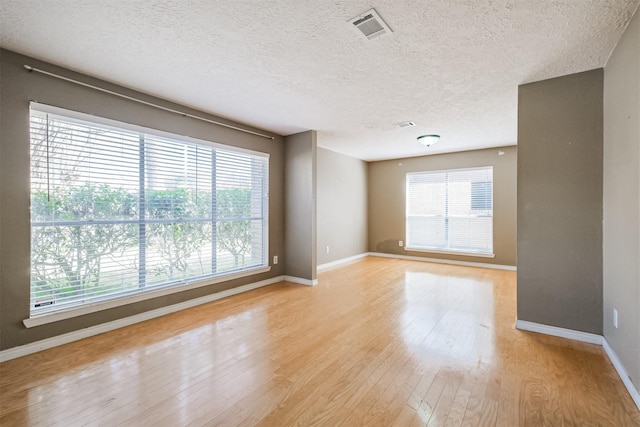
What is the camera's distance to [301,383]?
1.96 metres

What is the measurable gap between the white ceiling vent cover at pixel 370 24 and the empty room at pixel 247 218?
0.02 metres

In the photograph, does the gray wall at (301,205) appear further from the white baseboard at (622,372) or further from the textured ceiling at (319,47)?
the white baseboard at (622,372)

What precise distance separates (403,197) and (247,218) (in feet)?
13.3

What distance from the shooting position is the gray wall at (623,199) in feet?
5.96

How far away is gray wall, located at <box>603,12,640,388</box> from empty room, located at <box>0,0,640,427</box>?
0.09 feet

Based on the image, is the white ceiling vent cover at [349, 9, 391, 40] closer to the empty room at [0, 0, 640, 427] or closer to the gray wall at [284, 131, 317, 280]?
the empty room at [0, 0, 640, 427]

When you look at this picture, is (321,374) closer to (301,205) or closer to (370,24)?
(370,24)

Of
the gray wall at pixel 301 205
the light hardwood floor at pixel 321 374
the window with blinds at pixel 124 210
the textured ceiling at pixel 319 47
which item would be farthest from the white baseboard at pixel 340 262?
the textured ceiling at pixel 319 47

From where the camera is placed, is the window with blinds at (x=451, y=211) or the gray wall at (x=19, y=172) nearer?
the gray wall at (x=19, y=172)

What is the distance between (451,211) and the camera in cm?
625

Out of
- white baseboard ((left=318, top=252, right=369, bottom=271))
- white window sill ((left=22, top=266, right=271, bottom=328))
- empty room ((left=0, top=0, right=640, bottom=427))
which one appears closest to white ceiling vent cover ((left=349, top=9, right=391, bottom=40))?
empty room ((left=0, top=0, right=640, bottom=427))

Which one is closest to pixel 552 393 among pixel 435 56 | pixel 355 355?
pixel 355 355

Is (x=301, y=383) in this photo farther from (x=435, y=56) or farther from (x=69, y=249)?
(x=435, y=56)

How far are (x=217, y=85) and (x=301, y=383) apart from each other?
286cm
